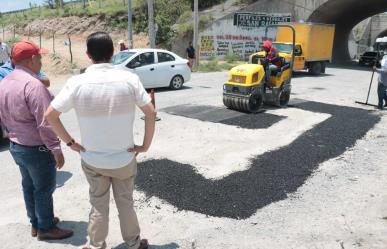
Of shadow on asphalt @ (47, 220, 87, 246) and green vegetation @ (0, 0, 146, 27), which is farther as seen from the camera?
green vegetation @ (0, 0, 146, 27)

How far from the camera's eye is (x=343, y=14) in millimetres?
35688

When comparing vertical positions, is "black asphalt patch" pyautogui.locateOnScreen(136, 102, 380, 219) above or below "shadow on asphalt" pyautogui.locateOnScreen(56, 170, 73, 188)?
above

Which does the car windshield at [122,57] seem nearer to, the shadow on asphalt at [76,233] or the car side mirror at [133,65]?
the car side mirror at [133,65]

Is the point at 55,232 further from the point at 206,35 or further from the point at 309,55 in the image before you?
the point at 206,35

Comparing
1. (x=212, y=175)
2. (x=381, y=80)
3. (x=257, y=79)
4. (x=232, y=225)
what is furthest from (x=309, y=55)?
(x=232, y=225)

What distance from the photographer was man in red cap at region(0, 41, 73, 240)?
3.68m

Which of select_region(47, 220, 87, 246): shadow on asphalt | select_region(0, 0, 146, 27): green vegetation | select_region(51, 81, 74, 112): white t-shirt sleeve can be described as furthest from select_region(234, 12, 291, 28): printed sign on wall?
select_region(51, 81, 74, 112): white t-shirt sleeve

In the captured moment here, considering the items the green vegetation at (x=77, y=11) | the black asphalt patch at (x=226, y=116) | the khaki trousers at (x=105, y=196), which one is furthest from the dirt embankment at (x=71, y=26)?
the khaki trousers at (x=105, y=196)

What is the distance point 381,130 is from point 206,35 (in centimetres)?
2094

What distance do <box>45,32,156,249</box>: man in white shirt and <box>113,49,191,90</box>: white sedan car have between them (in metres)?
10.8

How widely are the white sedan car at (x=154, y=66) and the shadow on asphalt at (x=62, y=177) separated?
7.94 meters

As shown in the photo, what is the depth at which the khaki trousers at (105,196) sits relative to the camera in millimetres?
3431

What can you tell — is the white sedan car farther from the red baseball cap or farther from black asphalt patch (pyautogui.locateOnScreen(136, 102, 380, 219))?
the red baseball cap

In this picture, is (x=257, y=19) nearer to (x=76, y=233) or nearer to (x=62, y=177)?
(x=62, y=177)
